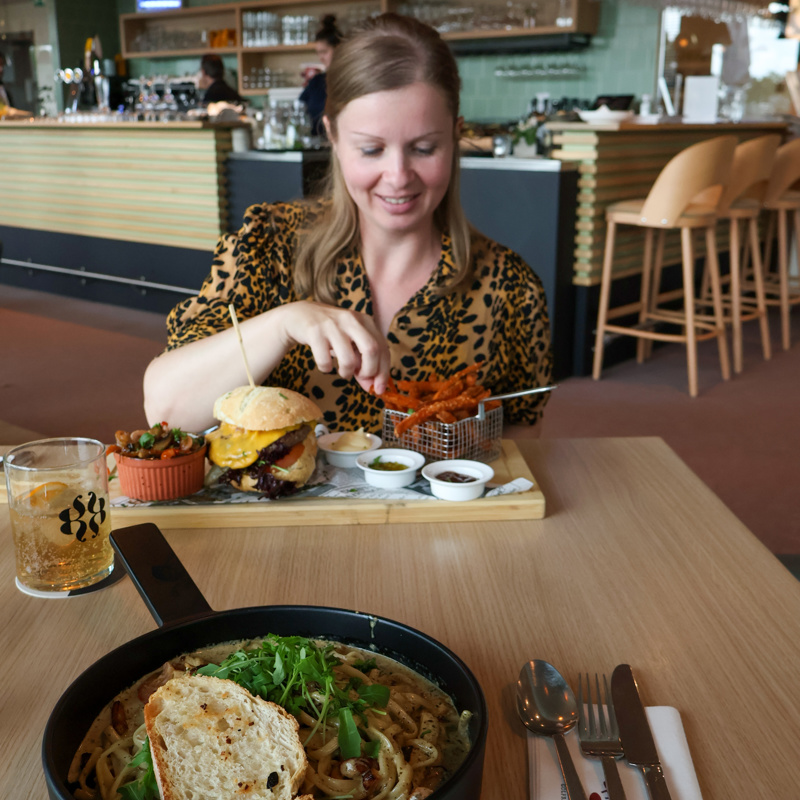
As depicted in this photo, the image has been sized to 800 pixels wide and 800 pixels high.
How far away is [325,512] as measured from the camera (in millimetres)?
1079

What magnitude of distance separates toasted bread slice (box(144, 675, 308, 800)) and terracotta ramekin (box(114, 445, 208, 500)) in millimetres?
538

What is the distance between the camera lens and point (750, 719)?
0.70 m

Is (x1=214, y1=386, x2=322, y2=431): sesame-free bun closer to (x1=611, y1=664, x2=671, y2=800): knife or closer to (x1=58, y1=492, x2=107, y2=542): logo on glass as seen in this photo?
→ (x1=58, y1=492, x2=107, y2=542): logo on glass

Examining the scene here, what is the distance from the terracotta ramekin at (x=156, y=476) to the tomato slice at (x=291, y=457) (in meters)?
0.11

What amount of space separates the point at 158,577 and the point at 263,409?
40cm

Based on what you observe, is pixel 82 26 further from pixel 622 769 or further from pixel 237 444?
pixel 622 769

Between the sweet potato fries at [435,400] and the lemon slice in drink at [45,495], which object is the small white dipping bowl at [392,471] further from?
the lemon slice in drink at [45,495]

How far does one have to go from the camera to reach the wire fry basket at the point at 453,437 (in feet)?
4.09

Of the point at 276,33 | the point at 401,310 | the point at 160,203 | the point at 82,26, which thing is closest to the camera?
the point at 401,310

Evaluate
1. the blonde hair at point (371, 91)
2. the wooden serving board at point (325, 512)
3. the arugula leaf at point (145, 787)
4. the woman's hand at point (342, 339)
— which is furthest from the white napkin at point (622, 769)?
the blonde hair at point (371, 91)

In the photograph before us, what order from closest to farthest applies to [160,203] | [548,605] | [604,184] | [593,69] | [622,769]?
[622,769] < [548,605] < [604,184] < [160,203] < [593,69]

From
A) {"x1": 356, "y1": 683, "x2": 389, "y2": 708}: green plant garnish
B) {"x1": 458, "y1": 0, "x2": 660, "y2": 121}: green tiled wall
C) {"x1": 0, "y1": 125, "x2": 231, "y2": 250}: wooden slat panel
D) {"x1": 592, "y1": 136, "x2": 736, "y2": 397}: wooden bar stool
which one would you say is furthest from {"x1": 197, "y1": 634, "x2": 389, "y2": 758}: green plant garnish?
{"x1": 458, "y1": 0, "x2": 660, "y2": 121}: green tiled wall

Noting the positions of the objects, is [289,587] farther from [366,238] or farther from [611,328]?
[611,328]

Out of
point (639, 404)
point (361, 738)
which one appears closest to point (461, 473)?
point (361, 738)
